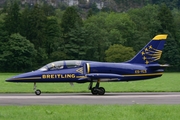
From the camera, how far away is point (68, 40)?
109562mm

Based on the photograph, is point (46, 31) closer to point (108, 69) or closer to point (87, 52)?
point (87, 52)

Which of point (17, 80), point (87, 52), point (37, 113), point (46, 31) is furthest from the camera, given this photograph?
point (46, 31)

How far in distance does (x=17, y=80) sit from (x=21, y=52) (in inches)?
2968

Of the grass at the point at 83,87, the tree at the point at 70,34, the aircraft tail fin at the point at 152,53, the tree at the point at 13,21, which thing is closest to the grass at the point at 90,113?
the aircraft tail fin at the point at 152,53

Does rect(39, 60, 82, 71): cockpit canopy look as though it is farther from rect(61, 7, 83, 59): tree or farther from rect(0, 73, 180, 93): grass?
rect(61, 7, 83, 59): tree

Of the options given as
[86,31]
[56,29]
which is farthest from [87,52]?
[56,29]

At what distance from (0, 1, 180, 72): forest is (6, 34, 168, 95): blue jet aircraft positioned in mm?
72981

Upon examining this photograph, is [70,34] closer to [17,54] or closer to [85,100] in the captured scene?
[17,54]

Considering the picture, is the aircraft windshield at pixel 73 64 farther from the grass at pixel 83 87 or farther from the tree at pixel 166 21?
the tree at pixel 166 21

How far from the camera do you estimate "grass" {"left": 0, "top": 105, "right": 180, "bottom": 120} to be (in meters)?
15.9

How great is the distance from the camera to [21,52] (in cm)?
10256

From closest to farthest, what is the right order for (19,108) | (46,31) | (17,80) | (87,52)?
(19,108) → (17,80) → (87,52) → (46,31)

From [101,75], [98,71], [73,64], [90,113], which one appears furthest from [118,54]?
[90,113]

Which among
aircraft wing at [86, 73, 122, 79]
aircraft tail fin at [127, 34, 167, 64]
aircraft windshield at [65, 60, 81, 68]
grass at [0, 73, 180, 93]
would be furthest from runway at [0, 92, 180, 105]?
grass at [0, 73, 180, 93]
